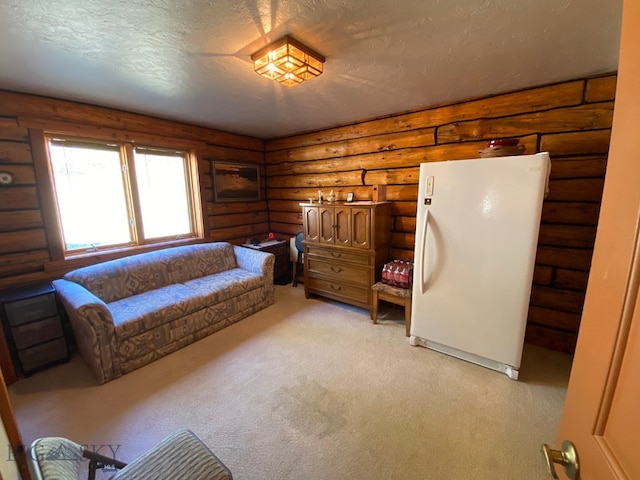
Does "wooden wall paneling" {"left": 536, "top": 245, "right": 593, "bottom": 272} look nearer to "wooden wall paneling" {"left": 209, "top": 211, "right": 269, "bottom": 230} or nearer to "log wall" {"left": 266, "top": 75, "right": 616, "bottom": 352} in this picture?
"log wall" {"left": 266, "top": 75, "right": 616, "bottom": 352}

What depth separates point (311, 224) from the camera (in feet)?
11.1

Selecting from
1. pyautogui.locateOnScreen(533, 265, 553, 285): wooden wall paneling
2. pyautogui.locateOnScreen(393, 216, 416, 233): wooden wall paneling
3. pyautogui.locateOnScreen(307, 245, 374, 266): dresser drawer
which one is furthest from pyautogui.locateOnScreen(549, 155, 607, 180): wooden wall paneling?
pyautogui.locateOnScreen(307, 245, 374, 266): dresser drawer

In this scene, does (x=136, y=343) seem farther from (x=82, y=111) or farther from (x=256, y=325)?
(x=82, y=111)

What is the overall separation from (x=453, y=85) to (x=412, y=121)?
677 millimetres

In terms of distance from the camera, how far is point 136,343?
220cm

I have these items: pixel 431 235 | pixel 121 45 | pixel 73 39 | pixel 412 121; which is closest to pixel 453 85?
pixel 412 121

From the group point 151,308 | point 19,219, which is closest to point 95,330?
point 151,308

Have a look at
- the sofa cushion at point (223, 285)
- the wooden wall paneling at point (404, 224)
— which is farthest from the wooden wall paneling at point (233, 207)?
the wooden wall paneling at point (404, 224)

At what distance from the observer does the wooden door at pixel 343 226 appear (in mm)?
3035

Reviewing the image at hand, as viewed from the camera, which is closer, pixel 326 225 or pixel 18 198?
pixel 18 198

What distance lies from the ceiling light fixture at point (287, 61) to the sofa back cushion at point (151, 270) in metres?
2.30

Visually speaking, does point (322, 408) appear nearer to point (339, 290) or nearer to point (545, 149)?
point (339, 290)

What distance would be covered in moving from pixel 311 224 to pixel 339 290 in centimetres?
92

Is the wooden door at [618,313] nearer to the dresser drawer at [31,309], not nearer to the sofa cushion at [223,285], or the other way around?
the sofa cushion at [223,285]
